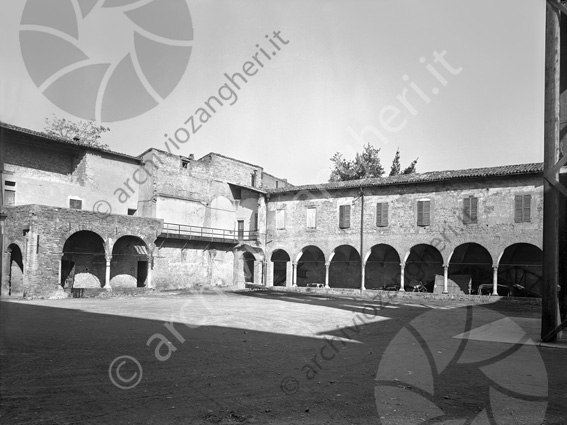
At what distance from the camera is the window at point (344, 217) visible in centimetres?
3108

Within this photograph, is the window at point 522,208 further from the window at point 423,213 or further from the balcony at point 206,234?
the balcony at point 206,234

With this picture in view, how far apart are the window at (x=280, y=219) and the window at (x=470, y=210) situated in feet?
41.8

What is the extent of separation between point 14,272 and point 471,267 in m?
25.4

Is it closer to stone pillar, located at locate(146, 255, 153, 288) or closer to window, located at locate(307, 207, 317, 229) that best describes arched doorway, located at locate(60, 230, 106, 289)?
stone pillar, located at locate(146, 255, 153, 288)

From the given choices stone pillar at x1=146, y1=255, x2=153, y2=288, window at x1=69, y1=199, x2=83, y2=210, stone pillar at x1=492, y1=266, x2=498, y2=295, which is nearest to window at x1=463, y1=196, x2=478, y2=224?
stone pillar at x1=492, y1=266, x2=498, y2=295

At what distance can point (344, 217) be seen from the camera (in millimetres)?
31203

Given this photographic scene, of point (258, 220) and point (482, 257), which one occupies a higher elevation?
point (258, 220)

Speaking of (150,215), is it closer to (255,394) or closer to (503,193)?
(503,193)

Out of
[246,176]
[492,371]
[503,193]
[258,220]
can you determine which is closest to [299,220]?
[258,220]

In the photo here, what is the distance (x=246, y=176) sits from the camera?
129 ft

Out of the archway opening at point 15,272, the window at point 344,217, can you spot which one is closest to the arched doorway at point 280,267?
the window at point 344,217

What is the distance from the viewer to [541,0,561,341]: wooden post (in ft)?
33.6

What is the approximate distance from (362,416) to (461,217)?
2394 centimetres

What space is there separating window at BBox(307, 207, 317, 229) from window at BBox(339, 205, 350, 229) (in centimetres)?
202
